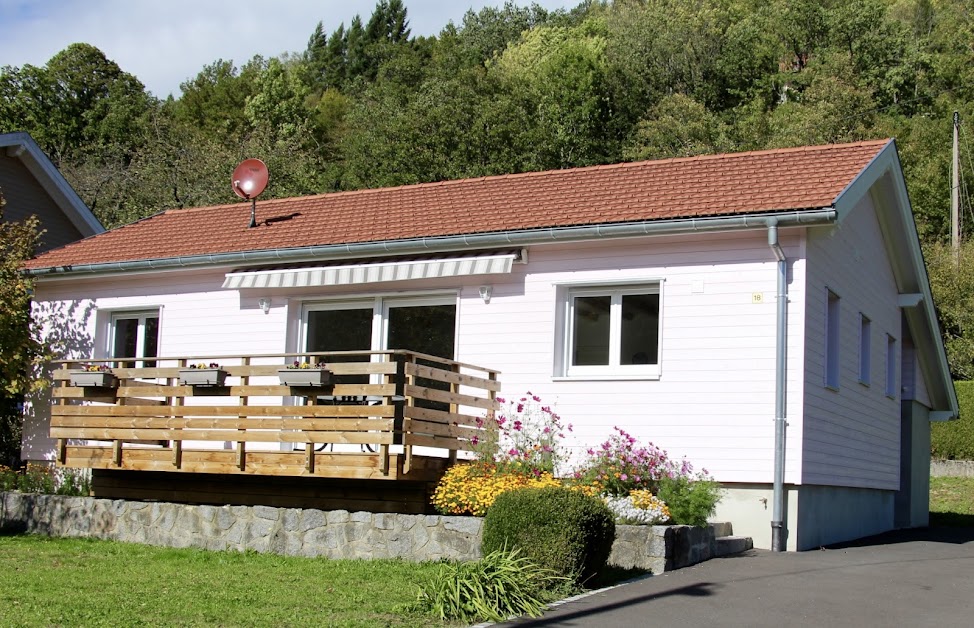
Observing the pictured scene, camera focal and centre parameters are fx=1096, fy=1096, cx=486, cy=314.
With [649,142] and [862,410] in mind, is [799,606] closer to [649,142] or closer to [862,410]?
[862,410]

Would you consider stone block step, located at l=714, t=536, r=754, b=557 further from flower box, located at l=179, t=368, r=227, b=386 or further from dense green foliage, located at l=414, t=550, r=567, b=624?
flower box, located at l=179, t=368, r=227, b=386

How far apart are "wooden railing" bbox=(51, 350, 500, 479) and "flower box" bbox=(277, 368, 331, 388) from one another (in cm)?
12

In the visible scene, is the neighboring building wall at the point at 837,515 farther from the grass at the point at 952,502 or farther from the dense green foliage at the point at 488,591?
the dense green foliage at the point at 488,591

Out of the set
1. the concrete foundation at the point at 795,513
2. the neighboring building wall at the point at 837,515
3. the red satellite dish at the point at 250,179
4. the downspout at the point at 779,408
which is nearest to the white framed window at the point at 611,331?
the downspout at the point at 779,408

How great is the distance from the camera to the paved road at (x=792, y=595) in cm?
835

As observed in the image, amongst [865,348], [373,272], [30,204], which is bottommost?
[865,348]

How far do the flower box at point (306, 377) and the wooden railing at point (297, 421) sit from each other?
124mm

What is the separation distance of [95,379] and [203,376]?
1927mm

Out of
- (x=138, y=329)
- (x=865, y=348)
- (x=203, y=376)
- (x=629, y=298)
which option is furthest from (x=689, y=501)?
(x=138, y=329)

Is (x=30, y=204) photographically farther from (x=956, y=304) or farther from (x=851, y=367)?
(x=956, y=304)

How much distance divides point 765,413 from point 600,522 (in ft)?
12.7

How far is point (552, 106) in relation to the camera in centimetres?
4903

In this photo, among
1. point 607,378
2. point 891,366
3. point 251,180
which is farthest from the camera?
point 891,366

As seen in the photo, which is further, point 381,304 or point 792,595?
point 381,304
